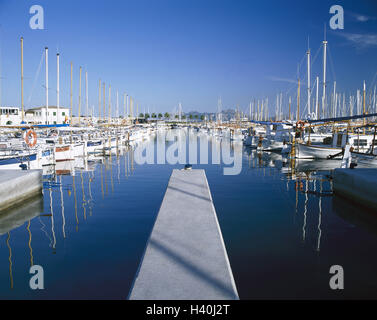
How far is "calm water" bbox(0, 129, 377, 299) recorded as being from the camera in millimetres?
7070

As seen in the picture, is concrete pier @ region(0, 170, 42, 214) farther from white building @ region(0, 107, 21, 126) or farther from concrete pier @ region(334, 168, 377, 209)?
white building @ region(0, 107, 21, 126)

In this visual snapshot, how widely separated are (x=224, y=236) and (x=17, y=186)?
9.39 metres

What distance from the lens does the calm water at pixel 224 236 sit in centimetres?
707

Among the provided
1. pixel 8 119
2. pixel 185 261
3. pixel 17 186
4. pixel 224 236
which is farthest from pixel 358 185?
pixel 8 119

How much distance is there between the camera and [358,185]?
1462 cm

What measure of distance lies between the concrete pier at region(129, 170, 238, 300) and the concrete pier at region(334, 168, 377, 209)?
23.9 feet

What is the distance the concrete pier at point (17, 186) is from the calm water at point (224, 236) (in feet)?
1.54

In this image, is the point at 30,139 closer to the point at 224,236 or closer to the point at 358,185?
the point at 224,236

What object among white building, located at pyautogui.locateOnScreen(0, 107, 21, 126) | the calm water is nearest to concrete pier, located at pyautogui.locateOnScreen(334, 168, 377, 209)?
the calm water

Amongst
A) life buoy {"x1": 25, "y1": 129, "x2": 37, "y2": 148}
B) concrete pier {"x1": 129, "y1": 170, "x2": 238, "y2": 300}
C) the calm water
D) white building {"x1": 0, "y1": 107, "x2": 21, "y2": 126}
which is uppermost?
white building {"x1": 0, "y1": 107, "x2": 21, "y2": 126}

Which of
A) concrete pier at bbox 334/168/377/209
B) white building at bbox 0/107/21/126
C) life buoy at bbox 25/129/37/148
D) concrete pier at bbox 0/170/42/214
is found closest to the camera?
concrete pier at bbox 0/170/42/214

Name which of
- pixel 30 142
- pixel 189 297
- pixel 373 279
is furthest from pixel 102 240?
pixel 30 142

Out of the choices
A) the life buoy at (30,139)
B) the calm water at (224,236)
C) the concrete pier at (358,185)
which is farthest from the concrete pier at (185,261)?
the life buoy at (30,139)
